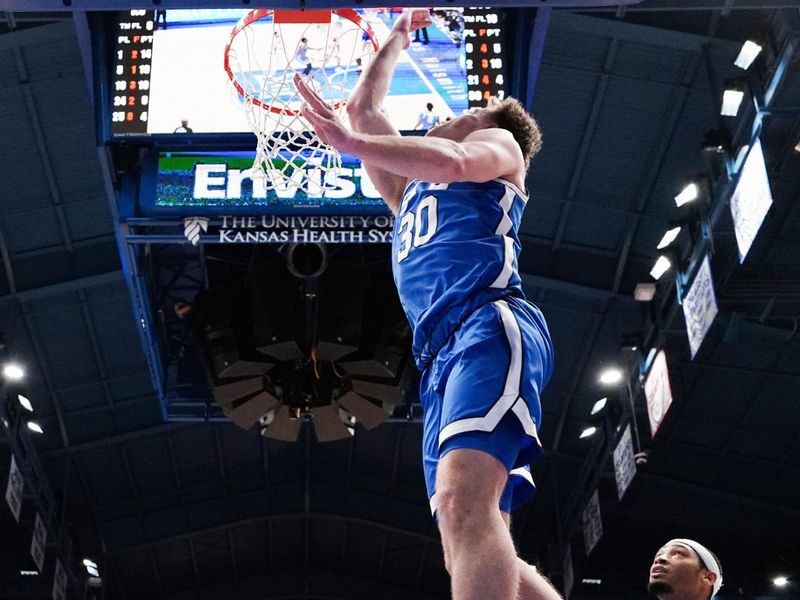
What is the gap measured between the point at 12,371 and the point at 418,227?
12900mm

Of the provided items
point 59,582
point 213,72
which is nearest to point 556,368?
point 213,72

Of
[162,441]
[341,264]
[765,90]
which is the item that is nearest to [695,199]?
[765,90]

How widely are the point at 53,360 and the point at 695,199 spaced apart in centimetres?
954

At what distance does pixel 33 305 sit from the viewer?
50.8ft

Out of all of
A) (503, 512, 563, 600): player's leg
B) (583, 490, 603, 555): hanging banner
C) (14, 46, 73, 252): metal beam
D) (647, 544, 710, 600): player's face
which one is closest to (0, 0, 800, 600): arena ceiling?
(14, 46, 73, 252): metal beam

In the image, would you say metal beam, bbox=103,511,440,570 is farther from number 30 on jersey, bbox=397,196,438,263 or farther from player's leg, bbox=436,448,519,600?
player's leg, bbox=436,448,519,600

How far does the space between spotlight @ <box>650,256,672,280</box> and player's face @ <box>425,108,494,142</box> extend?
31.2ft

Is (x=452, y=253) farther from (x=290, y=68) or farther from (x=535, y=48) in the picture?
(x=535, y=48)

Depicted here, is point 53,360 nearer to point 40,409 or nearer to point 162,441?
point 40,409

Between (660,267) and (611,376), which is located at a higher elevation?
(611,376)

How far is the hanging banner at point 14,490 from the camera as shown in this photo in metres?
15.4

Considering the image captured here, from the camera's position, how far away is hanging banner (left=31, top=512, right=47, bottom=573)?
17.1 m

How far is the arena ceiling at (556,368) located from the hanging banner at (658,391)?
50 centimetres

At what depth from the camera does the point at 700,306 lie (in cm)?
1162
